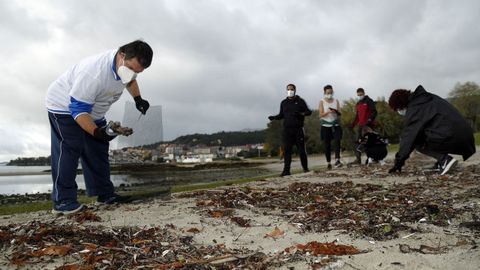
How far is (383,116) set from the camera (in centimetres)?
6594

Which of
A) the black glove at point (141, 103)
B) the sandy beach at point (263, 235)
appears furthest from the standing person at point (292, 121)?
the black glove at point (141, 103)

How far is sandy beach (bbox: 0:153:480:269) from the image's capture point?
107 inches

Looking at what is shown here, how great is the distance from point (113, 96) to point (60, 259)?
2892mm

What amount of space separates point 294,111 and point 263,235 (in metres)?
6.84

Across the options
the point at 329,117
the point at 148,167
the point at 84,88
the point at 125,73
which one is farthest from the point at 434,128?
the point at 148,167

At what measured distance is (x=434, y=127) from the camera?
24.0 feet

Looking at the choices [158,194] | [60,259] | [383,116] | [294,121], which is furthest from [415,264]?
[383,116]

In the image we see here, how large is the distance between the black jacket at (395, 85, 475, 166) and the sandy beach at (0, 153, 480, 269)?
2019 mm

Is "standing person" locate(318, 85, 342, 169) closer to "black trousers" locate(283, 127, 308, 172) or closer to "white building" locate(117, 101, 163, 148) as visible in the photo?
"black trousers" locate(283, 127, 308, 172)

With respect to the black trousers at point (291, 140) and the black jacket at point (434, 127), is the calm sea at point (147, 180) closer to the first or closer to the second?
the black trousers at point (291, 140)

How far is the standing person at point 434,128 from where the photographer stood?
23.7 ft

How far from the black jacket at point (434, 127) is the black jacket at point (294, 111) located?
3009 millimetres

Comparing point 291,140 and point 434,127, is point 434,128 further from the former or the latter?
point 291,140

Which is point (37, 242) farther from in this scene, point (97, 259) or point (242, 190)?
point (242, 190)
